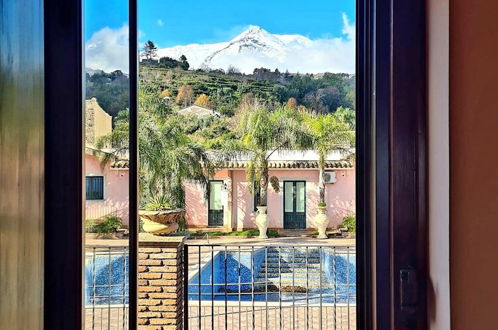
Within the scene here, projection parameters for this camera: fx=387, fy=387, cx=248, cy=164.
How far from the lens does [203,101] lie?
10.9 ft

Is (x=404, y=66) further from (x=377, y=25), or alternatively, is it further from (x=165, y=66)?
(x=165, y=66)

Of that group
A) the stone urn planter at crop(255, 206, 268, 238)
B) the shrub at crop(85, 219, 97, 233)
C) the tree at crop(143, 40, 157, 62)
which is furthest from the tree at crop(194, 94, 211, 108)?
the shrub at crop(85, 219, 97, 233)

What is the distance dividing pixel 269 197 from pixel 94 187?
2.91 m

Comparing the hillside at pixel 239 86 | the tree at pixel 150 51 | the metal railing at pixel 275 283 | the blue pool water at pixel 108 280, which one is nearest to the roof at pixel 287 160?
the hillside at pixel 239 86

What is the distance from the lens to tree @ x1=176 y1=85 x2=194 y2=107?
10.5ft

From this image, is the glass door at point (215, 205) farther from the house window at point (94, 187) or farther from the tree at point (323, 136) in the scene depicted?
the house window at point (94, 187)

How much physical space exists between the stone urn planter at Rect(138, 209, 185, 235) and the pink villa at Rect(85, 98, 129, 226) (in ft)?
6.88

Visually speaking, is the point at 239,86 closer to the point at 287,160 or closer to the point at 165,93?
the point at 165,93

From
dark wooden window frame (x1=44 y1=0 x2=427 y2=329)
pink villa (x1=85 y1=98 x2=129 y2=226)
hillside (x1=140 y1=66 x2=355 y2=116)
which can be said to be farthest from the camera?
hillside (x1=140 y1=66 x2=355 y2=116)

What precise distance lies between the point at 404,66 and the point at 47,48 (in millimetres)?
723

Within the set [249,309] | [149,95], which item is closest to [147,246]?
[149,95]

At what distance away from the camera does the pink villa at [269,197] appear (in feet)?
11.6

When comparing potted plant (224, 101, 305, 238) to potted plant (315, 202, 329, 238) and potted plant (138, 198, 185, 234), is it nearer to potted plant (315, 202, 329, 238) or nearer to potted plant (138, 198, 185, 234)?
potted plant (315, 202, 329, 238)

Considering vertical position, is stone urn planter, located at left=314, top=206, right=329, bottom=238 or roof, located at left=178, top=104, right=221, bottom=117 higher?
roof, located at left=178, top=104, right=221, bottom=117
